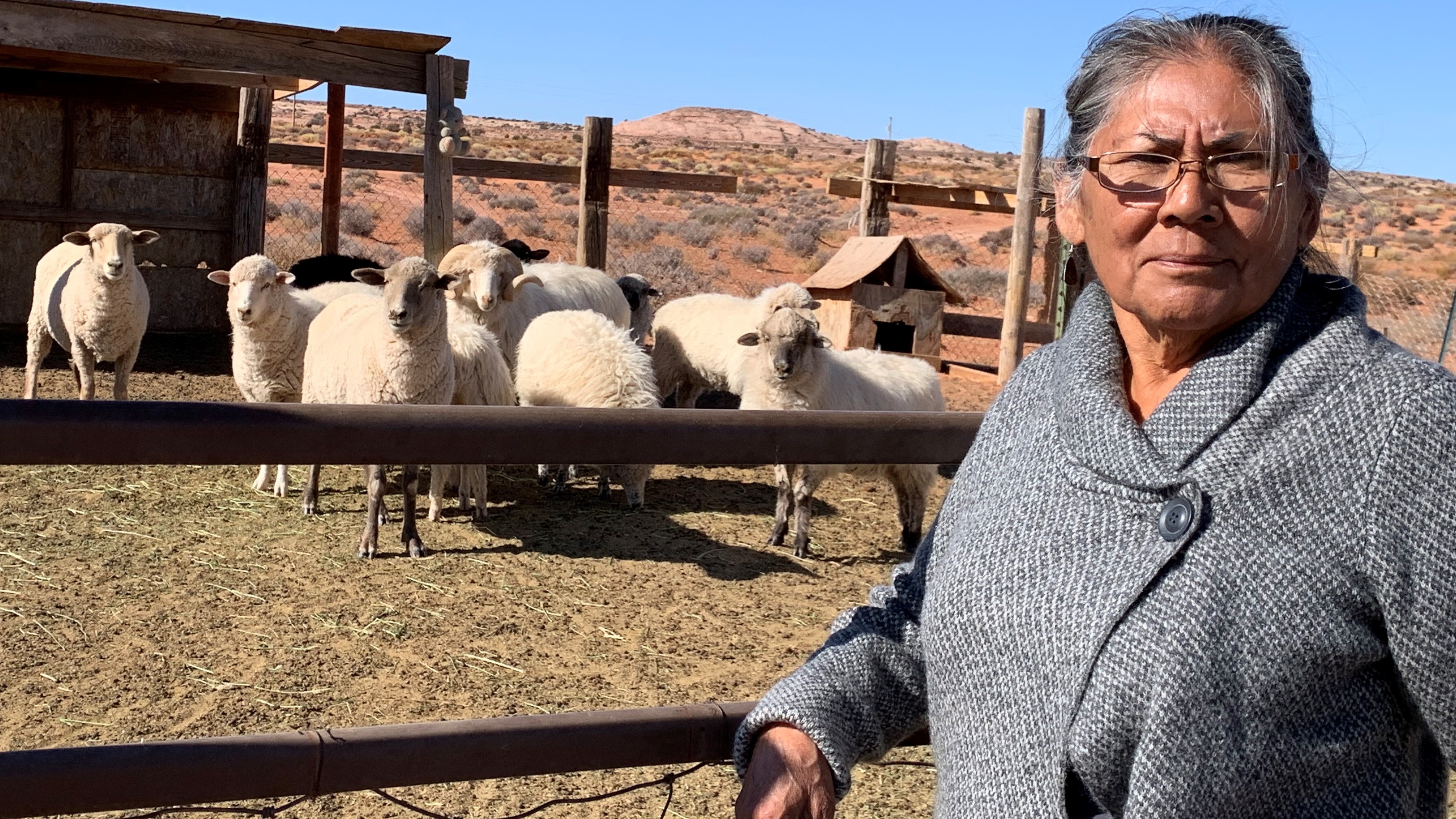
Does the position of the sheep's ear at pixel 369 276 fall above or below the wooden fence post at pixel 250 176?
below

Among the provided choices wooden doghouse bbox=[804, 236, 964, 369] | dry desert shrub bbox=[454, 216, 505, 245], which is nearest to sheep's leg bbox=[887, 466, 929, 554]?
wooden doghouse bbox=[804, 236, 964, 369]

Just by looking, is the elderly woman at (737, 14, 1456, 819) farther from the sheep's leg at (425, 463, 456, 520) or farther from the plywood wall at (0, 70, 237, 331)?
the plywood wall at (0, 70, 237, 331)

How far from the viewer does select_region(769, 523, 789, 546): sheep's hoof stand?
7938 millimetres

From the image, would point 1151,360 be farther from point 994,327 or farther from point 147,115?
point 147,115

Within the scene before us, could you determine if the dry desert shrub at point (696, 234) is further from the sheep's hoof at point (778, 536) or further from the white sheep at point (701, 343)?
the sheep's hoof at point (778, 536)

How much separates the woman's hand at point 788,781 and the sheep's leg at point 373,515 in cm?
548

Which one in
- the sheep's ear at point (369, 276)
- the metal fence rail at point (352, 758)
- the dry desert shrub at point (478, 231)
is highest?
the dry desert shrub at point (478, 231)

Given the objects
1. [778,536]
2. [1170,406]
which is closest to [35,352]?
[778,536]

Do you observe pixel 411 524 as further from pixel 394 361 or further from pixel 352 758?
pixel 352 758

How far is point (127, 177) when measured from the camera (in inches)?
529

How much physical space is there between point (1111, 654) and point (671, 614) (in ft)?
16.1

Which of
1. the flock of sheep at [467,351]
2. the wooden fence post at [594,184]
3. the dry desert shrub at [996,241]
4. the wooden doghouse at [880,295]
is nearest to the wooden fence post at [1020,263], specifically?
the wooden doghouse at [880,295]

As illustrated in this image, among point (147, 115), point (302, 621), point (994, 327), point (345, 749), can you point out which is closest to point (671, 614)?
point (302, 621)

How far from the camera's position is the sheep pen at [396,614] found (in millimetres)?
4469
